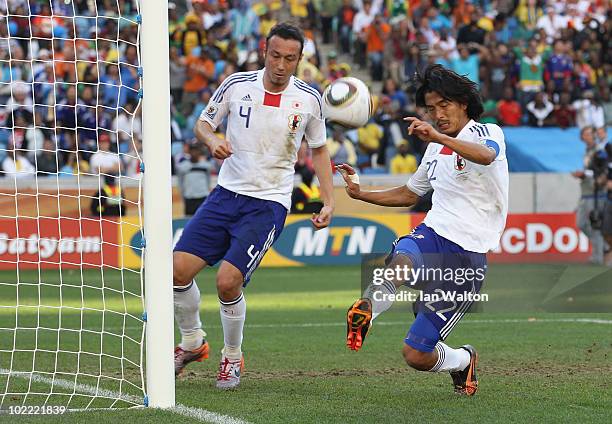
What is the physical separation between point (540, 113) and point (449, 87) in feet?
59.2

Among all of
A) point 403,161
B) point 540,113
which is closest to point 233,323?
point 403,161

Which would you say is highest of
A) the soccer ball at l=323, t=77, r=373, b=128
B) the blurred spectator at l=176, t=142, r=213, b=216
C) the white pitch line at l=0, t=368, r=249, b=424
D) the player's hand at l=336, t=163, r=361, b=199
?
the soccer ball at l=323, t=77, r=373, b=128

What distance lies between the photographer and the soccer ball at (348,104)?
318 inches

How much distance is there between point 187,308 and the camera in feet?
26.6

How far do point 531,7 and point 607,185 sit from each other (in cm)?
855

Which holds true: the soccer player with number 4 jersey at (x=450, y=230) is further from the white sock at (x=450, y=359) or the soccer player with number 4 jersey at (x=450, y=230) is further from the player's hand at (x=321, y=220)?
the player's hand at (x=321, y=220)

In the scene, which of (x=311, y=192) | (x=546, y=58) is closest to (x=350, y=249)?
(x=311, y=192)

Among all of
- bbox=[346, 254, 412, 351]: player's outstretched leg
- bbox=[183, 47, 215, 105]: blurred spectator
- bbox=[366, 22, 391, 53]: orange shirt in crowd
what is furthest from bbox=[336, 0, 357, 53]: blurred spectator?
bbox=[346, 254, 412, 351]: player's outstretched leg

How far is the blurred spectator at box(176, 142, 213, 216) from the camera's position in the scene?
20.1 m

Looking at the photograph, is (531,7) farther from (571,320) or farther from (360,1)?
(571,320)

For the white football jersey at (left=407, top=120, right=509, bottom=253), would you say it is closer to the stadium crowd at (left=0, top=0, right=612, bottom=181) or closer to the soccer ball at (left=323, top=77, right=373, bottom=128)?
the soccer ball at (left=323, top=77, right=373, bottom=128)

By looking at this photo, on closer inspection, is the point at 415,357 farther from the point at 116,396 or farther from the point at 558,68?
the point at 558,68

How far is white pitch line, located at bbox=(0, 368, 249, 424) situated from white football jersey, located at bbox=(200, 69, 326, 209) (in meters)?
1.69

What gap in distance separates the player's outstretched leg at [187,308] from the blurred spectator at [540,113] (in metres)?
17.4
